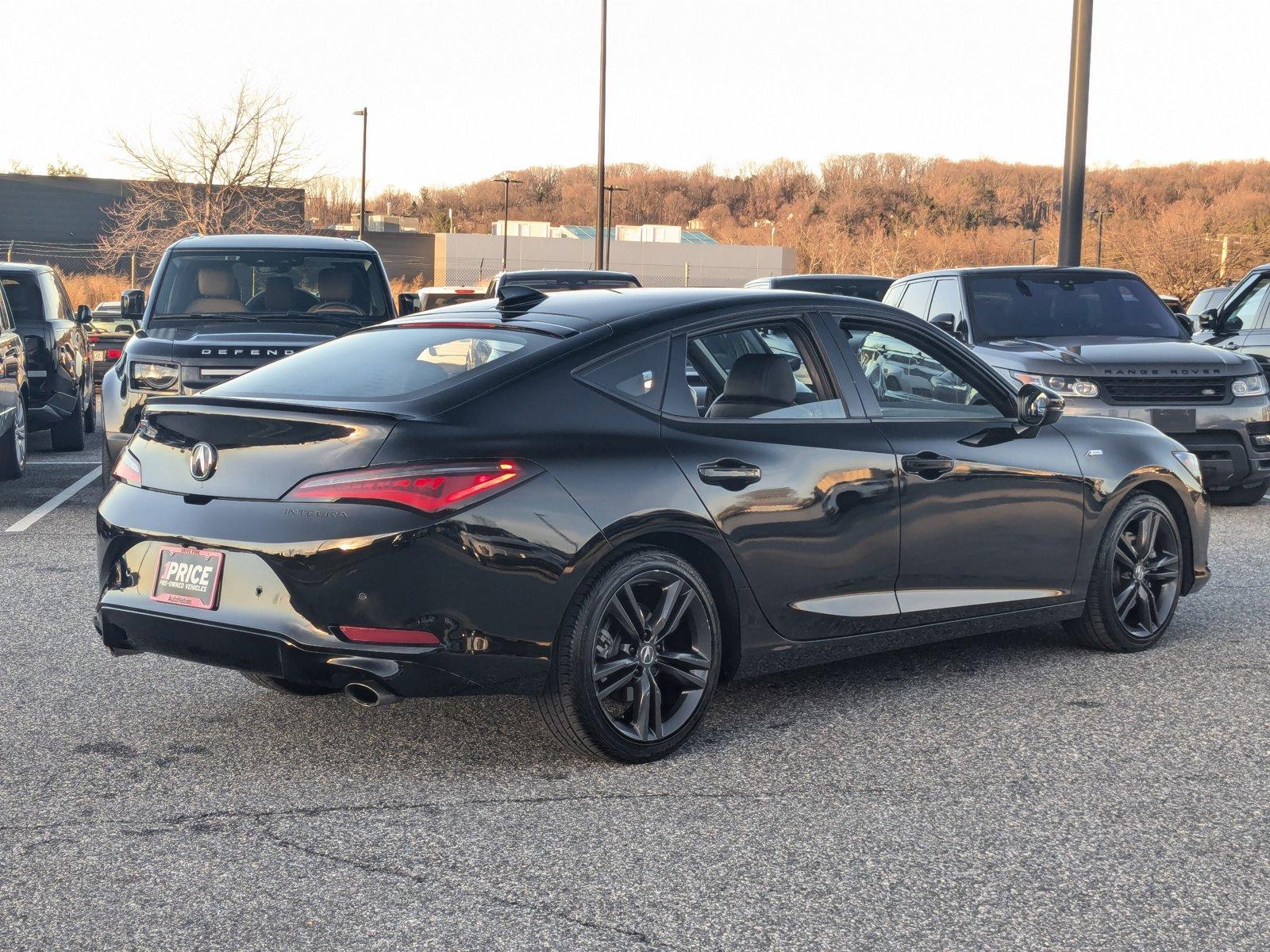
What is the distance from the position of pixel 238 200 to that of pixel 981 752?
46.5 metres

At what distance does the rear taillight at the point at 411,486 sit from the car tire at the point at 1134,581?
319 cm

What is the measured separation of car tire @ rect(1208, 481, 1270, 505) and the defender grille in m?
1.24

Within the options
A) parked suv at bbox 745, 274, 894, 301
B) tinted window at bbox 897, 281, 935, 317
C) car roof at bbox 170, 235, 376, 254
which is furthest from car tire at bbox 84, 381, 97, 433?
tinted window at bbox 897, 281, 935, 317

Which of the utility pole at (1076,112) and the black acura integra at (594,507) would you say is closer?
the black acura integra at (594,507)

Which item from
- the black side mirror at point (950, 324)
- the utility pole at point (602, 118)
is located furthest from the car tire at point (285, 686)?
the utility pole at point (602, 118)

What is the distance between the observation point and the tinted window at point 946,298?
12.6 meters

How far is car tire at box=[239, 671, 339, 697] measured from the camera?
4.68 metres

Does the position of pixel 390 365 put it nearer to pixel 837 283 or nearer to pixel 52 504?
pixel 52 504

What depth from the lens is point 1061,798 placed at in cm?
457

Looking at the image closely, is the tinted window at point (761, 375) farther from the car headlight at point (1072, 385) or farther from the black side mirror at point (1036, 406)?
the car headlight at point (1072, 385)

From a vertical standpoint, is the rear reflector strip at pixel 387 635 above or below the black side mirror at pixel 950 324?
below

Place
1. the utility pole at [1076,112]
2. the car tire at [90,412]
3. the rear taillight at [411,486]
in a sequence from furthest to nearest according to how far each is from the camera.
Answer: the car tire at [90,412] < the utility pole at [1076,112] < the rear taillight at [411,486]

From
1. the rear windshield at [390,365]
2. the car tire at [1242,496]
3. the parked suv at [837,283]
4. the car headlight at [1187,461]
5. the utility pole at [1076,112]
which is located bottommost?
the car tire at [1242,496]

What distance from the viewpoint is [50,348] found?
15.1m
